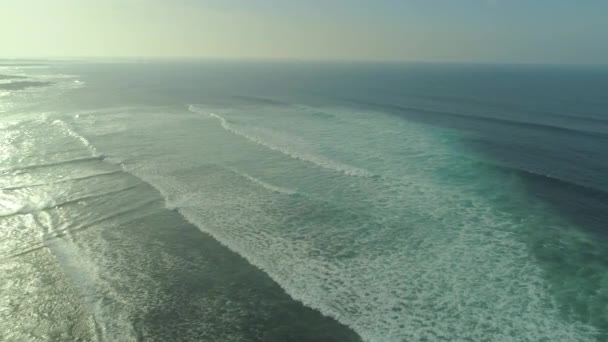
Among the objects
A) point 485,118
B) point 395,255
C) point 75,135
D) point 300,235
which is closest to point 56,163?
point 75,135

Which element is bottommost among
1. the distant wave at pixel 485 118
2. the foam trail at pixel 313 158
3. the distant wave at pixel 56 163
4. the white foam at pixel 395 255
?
the white foam at pixel 395 255

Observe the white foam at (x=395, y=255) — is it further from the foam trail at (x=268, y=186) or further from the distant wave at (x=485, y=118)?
the distant wave at (x=485, y=118)

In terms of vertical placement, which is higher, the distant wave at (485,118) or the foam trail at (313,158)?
the distant wave at (485,118)

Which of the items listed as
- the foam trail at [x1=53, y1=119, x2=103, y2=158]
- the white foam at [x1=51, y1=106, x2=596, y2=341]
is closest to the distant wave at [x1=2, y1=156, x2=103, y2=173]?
the foam trail at [x1=53, y1=119, x2=103, y2=158]

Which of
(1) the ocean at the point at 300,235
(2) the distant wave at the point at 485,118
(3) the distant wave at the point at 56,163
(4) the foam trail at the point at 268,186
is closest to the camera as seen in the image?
(1) the ocean at the point at 300,235

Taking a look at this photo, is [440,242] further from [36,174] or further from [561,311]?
[36,174]

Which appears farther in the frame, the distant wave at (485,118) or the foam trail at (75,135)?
the distant wave at (485,118)

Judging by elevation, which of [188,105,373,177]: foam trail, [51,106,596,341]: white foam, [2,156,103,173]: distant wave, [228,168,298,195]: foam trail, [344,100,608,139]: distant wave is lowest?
[51,106,596,341]: white foam

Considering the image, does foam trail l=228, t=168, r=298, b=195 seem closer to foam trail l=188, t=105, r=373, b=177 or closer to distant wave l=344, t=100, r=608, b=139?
foam trail l=188, t=105, r=373, b=177

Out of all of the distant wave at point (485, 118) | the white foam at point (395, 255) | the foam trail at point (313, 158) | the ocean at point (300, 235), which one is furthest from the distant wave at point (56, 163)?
the distant wave at point (485, 118)

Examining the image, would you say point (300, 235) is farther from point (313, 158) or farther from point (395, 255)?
point (313, 158)
